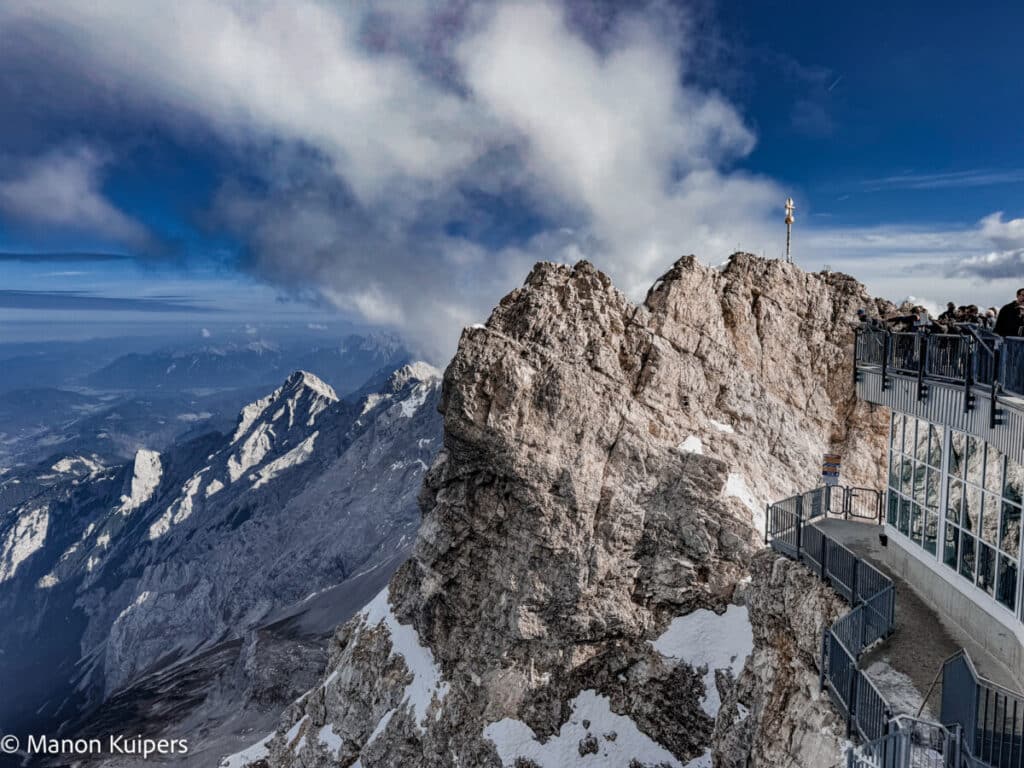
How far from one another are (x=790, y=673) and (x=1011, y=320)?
32.1 ft

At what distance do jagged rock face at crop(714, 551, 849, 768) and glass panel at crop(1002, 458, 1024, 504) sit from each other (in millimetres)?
4361

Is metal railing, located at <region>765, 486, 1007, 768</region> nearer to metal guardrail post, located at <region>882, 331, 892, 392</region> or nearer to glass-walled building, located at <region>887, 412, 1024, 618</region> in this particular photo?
glass-walled building, located at <region>887, 412, 1024, 618</region>

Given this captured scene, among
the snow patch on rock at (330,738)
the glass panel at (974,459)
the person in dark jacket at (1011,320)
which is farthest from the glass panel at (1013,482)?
the snow patch on rock at (330,738)

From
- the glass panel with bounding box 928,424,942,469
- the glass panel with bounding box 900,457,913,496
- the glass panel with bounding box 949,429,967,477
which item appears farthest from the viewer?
the glass panel with bounding box 900,457,913,496

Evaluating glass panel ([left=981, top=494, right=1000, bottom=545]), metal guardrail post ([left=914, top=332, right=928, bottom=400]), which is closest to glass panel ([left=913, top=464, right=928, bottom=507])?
metal guardrail post ([left=914, top=332, right=928, bottom=400])

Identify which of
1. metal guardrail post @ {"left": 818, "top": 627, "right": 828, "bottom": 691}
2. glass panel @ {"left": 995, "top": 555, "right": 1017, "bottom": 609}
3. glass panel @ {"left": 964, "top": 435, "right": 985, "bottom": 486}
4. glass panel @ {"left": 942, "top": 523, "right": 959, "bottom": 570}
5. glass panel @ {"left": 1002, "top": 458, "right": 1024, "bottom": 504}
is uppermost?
glass panel @ {"left": 964, "top": 435, "right": 985, "bottom": 486}

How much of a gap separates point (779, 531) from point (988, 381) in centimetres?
850

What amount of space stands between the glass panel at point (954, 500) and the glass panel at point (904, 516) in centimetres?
220

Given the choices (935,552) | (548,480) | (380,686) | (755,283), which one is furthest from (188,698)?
(935,552)

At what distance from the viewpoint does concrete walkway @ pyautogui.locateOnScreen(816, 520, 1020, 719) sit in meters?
11.1

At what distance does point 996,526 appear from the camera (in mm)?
12133

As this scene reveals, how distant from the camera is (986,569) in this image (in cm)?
1245

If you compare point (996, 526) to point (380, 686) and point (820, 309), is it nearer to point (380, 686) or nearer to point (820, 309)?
point (820, 309)

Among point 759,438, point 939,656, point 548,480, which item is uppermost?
point 759,438
